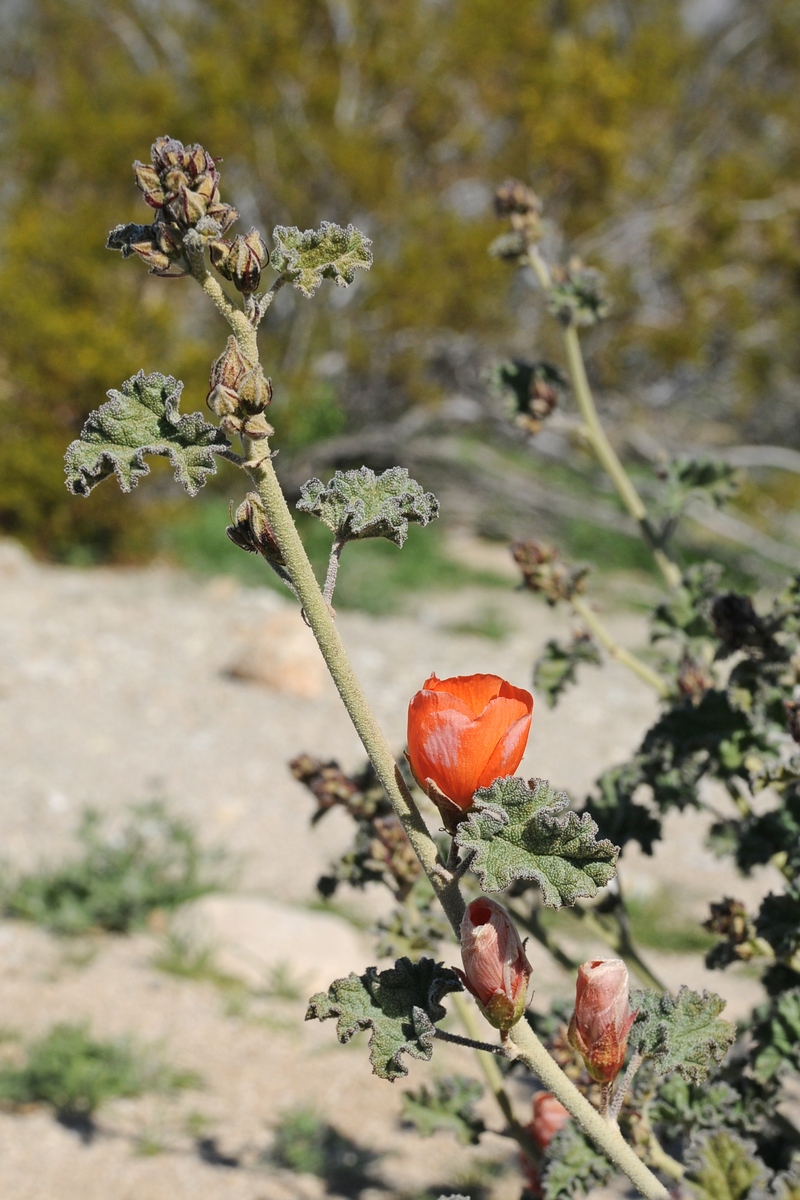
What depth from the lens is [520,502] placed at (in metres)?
7.22

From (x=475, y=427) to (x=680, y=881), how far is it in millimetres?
6009

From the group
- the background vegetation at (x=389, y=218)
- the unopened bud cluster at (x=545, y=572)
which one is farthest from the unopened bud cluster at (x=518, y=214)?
the background vegetation at (x=389, y=218)

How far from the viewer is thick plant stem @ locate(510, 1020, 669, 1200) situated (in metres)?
0.86

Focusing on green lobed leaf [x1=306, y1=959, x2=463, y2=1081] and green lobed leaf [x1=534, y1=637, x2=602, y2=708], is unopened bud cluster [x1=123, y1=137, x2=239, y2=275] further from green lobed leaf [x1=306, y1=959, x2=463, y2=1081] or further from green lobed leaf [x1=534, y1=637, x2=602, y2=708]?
green lobed leaf [x1=534, y1=637, x2=602, y2=708]

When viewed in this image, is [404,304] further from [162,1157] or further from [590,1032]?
[590,1032]

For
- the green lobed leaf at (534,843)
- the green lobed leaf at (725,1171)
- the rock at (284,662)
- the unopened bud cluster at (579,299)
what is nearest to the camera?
the green lobed leaf at (534,843)

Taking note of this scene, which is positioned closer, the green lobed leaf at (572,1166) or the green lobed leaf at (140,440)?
the green lobed leaf at (140,440)

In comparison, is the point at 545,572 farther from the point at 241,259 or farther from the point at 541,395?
the point at 241,259

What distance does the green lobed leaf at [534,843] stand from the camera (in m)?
0.80

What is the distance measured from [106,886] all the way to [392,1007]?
2.01 meters

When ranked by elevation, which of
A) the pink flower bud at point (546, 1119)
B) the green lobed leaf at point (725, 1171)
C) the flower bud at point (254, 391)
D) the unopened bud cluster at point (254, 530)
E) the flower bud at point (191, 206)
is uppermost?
the flower bud at point (191, 206)

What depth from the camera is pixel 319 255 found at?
0.89 meters

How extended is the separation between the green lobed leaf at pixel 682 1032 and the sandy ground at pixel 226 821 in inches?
41.9

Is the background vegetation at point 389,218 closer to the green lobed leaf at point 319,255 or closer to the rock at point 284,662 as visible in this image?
the rock at point 284,662
